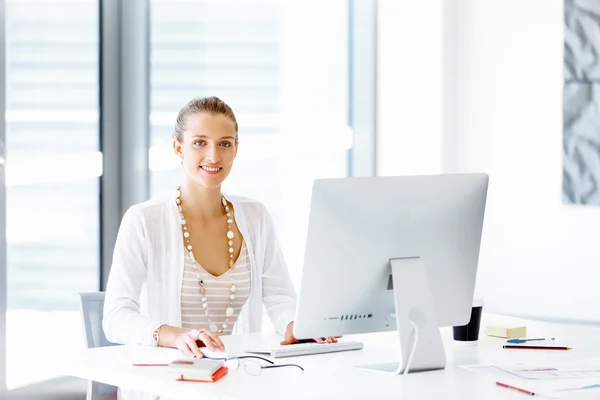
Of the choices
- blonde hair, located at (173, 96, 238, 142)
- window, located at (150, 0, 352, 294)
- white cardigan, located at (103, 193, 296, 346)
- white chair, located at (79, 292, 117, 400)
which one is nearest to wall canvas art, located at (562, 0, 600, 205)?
window, located at (150, 0, 352, 294)

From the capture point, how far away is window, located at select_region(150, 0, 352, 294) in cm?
429

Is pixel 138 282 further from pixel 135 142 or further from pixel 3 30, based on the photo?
pixel 135 142

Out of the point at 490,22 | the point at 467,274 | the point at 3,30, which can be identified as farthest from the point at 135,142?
the point at 467,274

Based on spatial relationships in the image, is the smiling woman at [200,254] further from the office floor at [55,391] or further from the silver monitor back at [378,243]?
the office floor at [55,391]

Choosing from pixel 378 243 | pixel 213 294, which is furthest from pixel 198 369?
pixel 213 294

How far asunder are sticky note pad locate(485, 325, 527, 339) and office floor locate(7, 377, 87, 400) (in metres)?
1.86

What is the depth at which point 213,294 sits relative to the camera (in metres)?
2.84

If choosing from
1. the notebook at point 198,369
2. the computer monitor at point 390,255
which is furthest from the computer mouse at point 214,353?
the computer monitor at point 390,255

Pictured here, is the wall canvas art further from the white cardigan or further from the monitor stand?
the monitor stand

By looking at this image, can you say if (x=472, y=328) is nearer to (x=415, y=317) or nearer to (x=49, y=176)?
(x=415, y=317)

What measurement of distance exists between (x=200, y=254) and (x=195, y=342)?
526mm

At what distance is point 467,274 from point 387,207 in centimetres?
33

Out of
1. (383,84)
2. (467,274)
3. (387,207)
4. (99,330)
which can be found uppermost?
(383,84)

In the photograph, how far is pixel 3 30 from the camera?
3406mm
